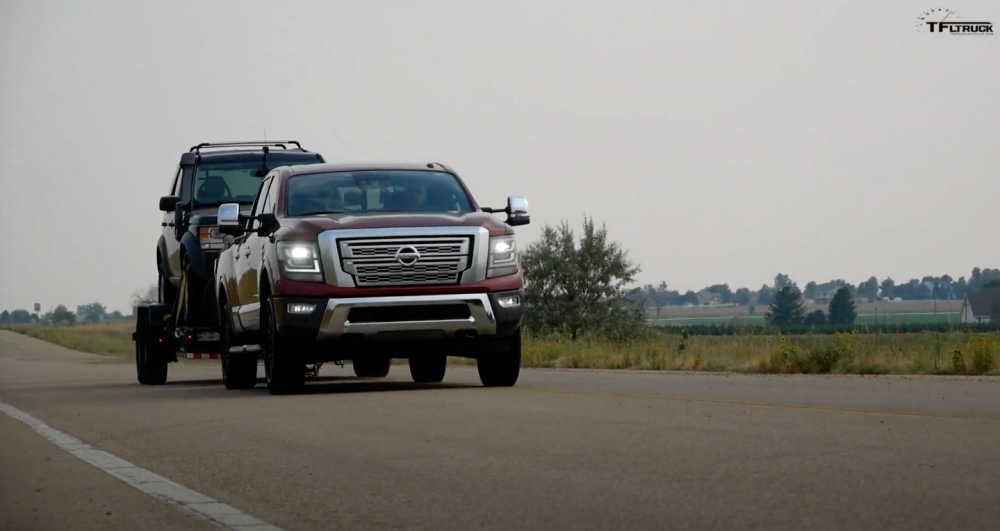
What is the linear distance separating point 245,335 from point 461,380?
2.71 m

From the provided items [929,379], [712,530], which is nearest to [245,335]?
[929,379]

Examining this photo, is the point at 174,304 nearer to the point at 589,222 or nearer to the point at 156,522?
the point at 156,522

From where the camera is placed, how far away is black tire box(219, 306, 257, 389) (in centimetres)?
1880

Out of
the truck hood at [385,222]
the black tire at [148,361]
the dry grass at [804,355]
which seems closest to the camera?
the truck hood at [385,222]

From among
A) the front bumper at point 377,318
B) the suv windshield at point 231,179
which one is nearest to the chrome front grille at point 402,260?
the front bumper at point 377,318

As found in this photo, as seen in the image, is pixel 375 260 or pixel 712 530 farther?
pixel 375 260

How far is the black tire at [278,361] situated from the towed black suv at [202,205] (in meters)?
4.21

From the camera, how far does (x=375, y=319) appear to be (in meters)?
15.5

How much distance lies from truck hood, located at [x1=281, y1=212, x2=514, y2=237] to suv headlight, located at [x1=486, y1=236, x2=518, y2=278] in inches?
3.2

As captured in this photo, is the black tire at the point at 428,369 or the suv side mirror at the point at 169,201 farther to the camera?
the suv side mirror at the point at 169,201

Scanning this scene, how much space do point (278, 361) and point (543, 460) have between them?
698 cm

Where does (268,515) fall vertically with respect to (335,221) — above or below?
below

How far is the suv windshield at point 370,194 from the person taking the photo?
1683cm

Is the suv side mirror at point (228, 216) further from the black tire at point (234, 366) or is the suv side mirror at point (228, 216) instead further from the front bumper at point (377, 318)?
the front bumper at point (377, 318)
